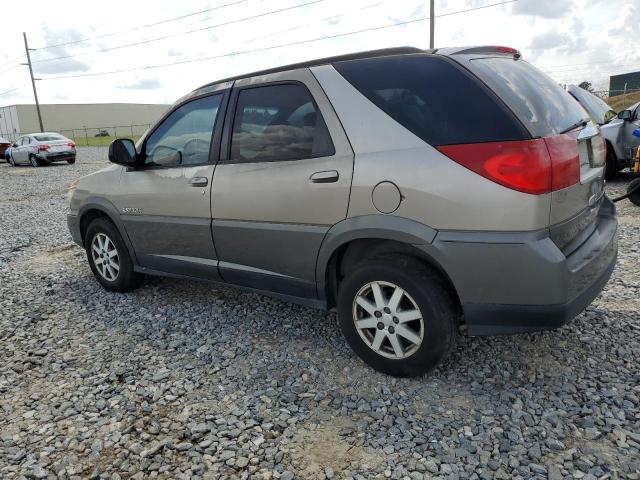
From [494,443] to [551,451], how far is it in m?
0.25

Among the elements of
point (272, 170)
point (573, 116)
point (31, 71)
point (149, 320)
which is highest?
point (31, 71)

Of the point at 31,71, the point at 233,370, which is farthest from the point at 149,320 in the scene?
the point at 31,71

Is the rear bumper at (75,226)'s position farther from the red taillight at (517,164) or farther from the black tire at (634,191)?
the black tire at (634,191)

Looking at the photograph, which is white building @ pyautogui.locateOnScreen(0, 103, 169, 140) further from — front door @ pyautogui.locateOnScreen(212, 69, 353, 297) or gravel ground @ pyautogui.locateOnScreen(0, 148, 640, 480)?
front door @ pyautogui.locateOnScreen(212, 69, 353, 297)

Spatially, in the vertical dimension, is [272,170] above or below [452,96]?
below

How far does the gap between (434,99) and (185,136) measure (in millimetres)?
2109

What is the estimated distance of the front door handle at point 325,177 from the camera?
2936 mm

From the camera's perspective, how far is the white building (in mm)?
63266

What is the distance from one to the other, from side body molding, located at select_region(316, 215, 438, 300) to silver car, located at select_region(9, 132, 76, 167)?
2111cm

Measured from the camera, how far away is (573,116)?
117 inches

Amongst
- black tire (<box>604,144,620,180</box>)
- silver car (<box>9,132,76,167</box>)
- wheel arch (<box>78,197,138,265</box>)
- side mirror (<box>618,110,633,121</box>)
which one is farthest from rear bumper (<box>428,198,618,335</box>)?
silver car (<box>9,132,76,167</box>)

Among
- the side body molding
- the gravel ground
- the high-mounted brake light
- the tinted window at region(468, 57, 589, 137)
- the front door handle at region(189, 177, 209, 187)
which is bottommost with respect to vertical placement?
the gravel ground

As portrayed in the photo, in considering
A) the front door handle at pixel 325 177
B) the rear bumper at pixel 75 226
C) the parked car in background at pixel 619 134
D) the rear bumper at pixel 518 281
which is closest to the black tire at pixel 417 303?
the rear bumper at pixel 518 281

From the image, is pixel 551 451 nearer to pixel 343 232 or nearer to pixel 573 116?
pixel 343 232
